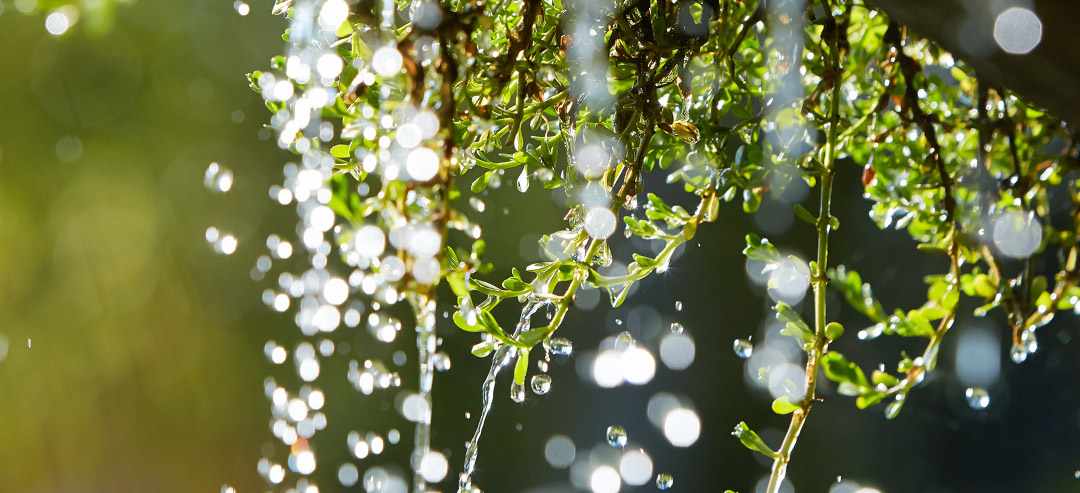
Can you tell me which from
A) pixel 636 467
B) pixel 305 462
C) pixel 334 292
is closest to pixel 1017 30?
pixel 334 292

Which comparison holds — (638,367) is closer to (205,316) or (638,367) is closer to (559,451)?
(559,451)

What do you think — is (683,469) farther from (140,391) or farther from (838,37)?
(140,391)

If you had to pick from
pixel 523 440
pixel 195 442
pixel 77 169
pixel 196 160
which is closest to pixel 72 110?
pixel 77 169

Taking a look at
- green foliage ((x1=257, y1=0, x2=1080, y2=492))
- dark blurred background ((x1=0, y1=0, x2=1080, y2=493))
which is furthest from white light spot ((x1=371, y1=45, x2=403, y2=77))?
dark blurred background ((x1=0, y1=0, x2=1080, y2=493))

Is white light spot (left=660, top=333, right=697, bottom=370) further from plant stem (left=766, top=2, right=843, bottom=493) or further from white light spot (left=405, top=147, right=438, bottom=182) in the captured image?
white light spot (left=405, top=147, right=438, bottom=182)

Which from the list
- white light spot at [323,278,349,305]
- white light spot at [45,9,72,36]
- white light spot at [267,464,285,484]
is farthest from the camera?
white light spot at [267,464,285,484]
